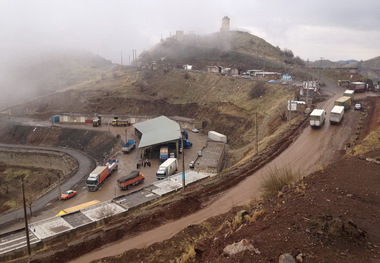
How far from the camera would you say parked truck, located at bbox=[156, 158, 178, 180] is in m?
32.7

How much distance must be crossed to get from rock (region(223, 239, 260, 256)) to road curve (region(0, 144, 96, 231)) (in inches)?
976

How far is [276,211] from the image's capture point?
1234 cm

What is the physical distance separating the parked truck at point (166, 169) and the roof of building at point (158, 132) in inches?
243

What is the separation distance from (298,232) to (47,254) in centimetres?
1215

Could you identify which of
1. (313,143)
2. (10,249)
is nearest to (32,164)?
(10,249)

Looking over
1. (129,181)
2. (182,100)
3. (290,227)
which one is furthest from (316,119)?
(182,100)

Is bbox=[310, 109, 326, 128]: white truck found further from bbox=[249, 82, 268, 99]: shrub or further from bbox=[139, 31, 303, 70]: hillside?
bbox=[139, 31, 303, 70]: hillside

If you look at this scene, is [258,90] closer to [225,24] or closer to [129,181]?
[129,181]

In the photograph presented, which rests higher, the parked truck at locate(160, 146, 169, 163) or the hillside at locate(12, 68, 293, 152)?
the hillside at locate(12, 68, 293, 152)

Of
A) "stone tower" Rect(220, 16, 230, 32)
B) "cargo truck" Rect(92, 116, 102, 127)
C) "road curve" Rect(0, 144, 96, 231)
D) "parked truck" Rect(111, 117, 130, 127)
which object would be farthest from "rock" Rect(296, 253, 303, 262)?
"stone tower" Rect(220, 16, 230, 32)

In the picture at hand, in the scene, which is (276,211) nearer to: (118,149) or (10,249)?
(10,249)

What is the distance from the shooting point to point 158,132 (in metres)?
45.4

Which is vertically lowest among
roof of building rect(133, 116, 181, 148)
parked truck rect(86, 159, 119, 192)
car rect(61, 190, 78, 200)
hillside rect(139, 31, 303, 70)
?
car rect(61, 190, 78, 200)

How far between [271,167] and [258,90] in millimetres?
37219
